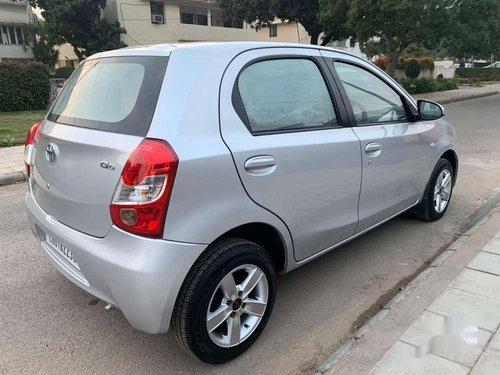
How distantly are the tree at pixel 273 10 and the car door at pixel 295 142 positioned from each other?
20.0m

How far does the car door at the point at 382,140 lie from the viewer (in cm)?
320

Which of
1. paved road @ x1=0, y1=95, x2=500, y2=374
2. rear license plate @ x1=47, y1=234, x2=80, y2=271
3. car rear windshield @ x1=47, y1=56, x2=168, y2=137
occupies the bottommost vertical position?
paved road @ x1=0, y1=95, x2=500, y2=374

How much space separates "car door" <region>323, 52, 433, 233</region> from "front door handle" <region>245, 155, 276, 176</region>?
3.09 ft

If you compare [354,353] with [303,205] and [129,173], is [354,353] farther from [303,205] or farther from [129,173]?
[129,173]

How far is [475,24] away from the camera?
16.9 m

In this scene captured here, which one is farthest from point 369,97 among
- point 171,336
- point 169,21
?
point 169,21

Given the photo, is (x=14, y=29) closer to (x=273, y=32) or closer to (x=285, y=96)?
(x=273, y=32)

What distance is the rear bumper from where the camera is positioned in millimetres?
2072

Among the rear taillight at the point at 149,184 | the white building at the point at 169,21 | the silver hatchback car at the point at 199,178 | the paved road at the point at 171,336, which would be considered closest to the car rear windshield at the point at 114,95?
the silver hatchback car at the point at 199,178

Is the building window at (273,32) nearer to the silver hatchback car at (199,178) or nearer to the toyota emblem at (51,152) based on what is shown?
the silver hatchback car at (199,178)

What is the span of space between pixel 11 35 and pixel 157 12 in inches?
477

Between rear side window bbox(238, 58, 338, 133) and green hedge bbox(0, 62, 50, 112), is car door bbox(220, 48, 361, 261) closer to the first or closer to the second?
rear side window bbox(238, 58, 338, 133)

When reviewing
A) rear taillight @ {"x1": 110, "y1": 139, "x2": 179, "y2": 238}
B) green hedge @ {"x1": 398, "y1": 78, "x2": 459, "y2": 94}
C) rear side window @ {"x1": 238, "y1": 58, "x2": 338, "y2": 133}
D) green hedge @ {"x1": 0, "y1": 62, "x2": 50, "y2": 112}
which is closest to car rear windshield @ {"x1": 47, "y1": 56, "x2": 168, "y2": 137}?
rear taillight @ {"x1": 110, "y1": 139, "x2": 179, "y2": 238}

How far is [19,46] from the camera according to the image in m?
32.2
